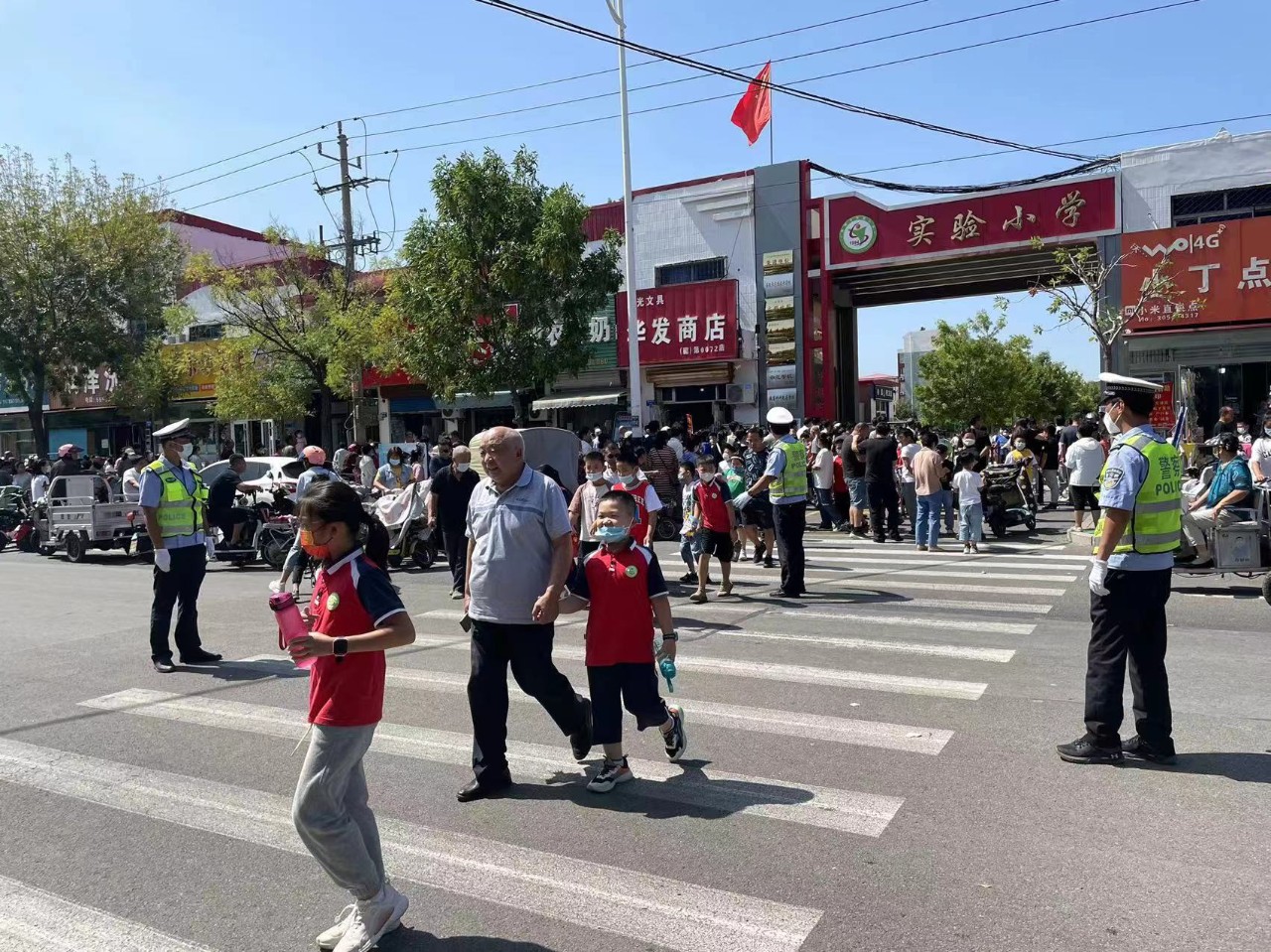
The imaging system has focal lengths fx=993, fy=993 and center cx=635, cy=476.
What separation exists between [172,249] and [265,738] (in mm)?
31850

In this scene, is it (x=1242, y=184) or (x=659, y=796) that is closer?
(x=659, y=796)

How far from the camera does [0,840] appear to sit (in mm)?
4750

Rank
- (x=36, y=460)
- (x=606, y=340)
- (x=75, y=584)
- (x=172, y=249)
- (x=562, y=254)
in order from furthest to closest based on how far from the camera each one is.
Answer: (x=172, y=249) → (x=606, y=340) → (x=36, y=460) → (x=562, y=254) → (x=75, y=584)

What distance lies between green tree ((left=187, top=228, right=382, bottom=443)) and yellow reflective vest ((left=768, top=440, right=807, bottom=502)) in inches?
795

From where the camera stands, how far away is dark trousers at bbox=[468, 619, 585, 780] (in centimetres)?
507

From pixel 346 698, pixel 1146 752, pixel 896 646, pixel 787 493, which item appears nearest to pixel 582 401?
pixel 787 493

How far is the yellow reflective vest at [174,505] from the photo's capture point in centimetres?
831

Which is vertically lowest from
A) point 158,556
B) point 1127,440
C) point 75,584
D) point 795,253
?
point 75,584

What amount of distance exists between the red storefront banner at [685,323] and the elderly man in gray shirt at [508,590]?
73.5 feet

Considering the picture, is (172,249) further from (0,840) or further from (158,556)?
(0,840)

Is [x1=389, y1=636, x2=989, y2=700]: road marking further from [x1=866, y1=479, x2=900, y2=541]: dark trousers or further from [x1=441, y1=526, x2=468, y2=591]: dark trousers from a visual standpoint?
[x1=866, y1=479, x2=900, y2=541]: dark trousers

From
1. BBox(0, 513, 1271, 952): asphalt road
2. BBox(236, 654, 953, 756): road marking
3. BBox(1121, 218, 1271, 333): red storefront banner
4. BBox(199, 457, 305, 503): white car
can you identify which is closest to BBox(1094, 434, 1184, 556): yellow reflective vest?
BBox(0, 513, 1271, 952): asphalt road

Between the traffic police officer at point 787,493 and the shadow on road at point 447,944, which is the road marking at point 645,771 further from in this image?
the traffic police officer at point 787,493

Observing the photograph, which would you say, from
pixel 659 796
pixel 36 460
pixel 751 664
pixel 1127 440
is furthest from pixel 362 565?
pixel 36 460
